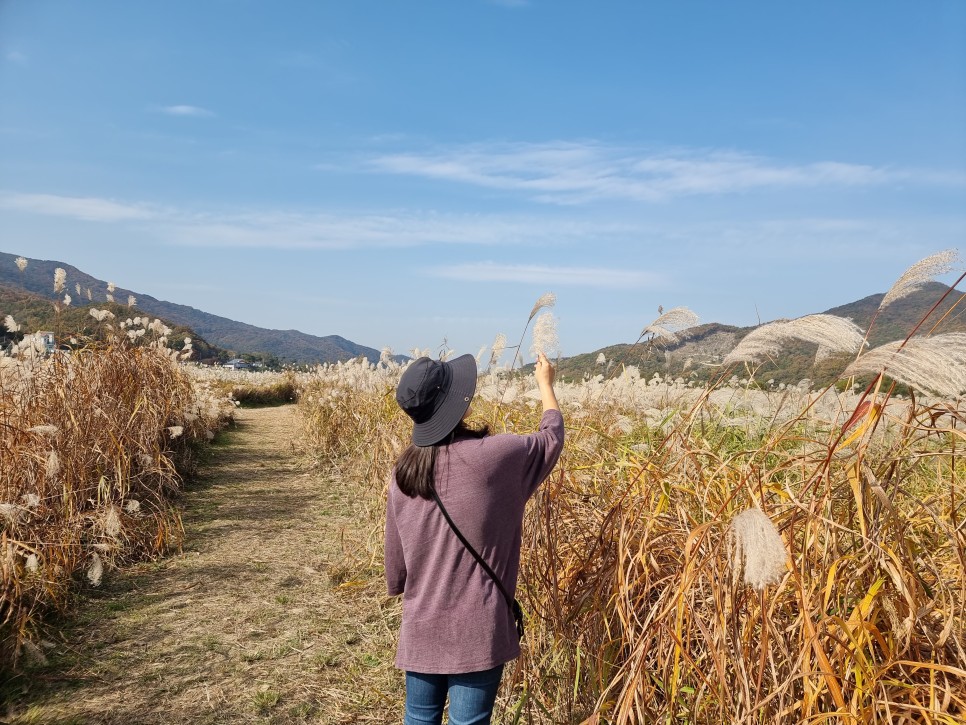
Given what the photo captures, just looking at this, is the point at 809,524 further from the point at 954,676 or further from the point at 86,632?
the point at 86,632

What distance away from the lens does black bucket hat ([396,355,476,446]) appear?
6.96 ft

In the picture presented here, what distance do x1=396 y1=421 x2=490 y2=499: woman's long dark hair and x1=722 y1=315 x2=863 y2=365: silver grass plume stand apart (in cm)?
90

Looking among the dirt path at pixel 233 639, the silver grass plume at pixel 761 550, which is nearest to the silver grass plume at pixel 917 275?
the silver grass plume at pixel 761 550

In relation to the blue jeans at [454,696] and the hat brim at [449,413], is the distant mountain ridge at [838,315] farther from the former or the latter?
the blue jeans at [454,696]

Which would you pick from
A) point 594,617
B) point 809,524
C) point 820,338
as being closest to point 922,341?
point 820,338

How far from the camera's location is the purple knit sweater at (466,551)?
2041mm

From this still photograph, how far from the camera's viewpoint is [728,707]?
77.1 inches

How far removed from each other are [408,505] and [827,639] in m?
1.28

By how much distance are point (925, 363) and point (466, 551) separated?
134 centimetres

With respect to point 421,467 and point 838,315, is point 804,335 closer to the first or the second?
point 838,315

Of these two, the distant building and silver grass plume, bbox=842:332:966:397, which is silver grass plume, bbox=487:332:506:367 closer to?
silver grass plume, bbox=842:332:966:397

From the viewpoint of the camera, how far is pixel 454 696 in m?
2.08

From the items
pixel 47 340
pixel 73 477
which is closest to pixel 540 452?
pixel 73 477

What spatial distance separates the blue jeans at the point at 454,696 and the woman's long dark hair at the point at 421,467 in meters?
0.57
